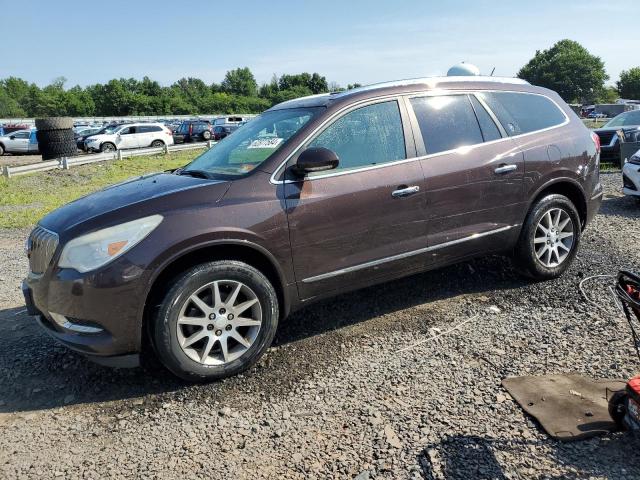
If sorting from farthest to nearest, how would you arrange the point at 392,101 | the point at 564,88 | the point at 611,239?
the point at 564,88
the point at 611,239
the point at 392,101

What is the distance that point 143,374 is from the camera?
3607 mm

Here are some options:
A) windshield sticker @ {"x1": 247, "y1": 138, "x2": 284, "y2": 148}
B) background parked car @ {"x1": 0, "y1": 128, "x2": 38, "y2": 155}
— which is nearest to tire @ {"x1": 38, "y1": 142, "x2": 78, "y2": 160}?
background parked car @ {"x1": 0, "y1": 128, "x2": 38, "y2": 155}

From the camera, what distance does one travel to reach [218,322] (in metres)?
3.40

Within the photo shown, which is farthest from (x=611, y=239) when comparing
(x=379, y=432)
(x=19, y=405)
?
(x=19, y=405)

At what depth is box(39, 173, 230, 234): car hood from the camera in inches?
130

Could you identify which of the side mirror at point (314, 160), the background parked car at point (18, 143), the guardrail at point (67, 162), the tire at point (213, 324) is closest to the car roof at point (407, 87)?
the side mirror at point (314, 160)

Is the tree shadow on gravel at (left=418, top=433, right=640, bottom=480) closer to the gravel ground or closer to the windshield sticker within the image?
the gravel ground

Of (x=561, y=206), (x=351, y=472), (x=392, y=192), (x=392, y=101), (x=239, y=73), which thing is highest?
(x=239, y=73)

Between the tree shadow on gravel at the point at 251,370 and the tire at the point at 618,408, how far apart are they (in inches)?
63.2

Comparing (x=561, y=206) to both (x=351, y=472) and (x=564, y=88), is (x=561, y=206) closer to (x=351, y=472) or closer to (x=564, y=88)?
(x=351, y=472)

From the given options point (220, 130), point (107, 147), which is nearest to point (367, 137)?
point (107, 147)

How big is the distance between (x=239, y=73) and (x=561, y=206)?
151 meters

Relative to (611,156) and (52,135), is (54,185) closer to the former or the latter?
(52,135)

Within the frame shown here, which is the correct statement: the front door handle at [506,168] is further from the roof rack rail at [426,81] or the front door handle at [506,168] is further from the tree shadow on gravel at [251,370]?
the tree shadow on gravel at [251,370]
